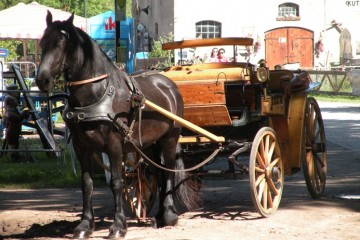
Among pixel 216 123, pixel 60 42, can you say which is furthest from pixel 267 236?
pixel 60 42

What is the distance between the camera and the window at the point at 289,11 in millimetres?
45219

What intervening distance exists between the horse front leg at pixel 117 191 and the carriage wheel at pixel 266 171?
4.78 ft

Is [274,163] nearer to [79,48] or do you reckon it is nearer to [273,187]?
[273,187]

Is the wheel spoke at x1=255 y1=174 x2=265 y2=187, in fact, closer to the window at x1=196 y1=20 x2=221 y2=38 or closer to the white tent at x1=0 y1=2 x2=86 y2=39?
the white tent at x1=0 y1=2 x2=86 y2=39

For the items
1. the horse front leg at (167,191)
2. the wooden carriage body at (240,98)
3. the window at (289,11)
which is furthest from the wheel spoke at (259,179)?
the window at (289,11)

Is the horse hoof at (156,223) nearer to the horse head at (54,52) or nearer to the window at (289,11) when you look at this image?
the horse head at (54,52)

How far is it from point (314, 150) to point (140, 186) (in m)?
2.58

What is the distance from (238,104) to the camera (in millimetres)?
10719

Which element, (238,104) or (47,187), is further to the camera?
(47,187)

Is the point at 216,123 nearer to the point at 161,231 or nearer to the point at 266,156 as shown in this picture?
the point at 266,156

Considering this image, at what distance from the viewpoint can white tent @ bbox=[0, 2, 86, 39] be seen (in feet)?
95.0

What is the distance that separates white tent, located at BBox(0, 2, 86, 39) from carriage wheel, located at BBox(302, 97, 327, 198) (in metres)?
17.6

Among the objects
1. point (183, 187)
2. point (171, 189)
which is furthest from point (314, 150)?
point (171, 189)

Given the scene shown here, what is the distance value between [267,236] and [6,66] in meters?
26.4
